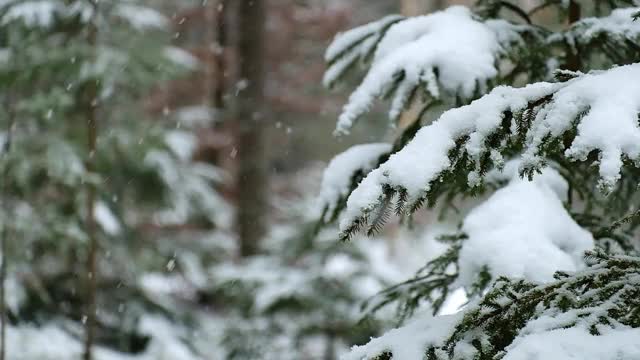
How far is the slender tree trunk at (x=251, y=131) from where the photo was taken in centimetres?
1041

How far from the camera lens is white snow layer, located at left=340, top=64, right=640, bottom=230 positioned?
1.72 meters

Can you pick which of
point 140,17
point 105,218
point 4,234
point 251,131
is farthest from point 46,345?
point 251,131

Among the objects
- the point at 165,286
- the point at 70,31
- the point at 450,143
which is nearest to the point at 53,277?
the point at 70,31

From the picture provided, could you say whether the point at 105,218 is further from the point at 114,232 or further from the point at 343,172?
the point at 343,172

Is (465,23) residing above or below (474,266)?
above

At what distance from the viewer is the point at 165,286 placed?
39.5 ft

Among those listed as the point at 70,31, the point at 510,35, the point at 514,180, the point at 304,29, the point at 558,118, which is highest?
the point at 304,29

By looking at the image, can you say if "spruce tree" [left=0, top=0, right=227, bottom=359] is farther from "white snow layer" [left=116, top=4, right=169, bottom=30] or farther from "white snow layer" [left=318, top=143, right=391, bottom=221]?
"white snow layer" [left=318, top=143, right=391, bottom=221]

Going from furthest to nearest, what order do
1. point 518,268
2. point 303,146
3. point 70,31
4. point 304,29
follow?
point 303,146 < point 304,29 < point 70,31 < point 518,268

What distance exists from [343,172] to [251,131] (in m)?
7.31

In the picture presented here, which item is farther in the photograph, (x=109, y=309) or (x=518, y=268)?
(x=109, y=309)

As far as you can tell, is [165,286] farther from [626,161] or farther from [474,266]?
[626,161]

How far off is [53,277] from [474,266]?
517 cm

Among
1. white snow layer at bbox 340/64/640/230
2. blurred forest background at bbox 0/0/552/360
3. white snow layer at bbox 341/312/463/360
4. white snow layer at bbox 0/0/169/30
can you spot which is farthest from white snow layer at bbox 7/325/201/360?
white snow layer at bbox 340/64/640/230
